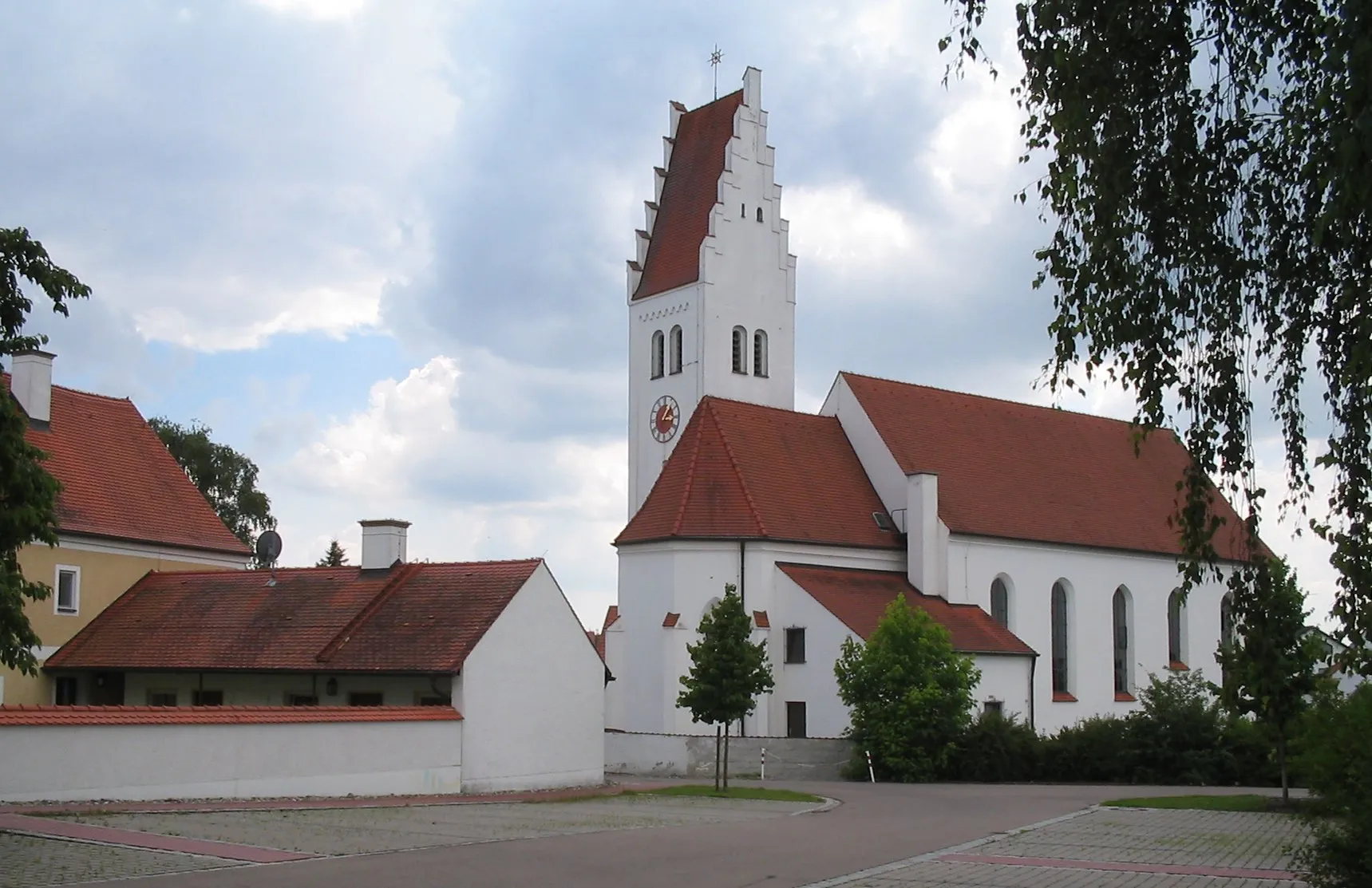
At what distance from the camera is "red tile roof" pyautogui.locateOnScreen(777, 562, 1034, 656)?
42688 mm

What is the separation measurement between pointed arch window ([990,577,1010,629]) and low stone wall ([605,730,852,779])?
12138 millimetres

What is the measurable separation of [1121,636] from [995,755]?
1876cm

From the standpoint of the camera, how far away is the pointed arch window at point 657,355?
57.0 meters

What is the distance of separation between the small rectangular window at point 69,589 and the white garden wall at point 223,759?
1388cm

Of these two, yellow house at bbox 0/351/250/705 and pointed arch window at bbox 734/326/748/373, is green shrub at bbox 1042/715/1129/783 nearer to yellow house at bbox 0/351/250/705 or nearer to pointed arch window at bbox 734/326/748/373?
yellow house at bbox 0/351/250/705

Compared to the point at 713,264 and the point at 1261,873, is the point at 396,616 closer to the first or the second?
the point at 1261,873

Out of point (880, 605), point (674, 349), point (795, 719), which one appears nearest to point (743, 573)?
point (880, 605)

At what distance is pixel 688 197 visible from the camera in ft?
190

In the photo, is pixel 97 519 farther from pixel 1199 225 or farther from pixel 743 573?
pixel 1199 225

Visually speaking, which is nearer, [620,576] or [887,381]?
[620,576]

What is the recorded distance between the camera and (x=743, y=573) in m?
43.8

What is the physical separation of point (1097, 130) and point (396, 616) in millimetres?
22613

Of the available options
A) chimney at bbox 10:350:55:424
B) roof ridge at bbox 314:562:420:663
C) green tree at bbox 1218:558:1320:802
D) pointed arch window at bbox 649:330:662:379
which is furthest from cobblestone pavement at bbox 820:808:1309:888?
pointed arch window at bbox 649:330:662:379

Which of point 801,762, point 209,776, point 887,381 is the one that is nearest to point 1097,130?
point 209,776
